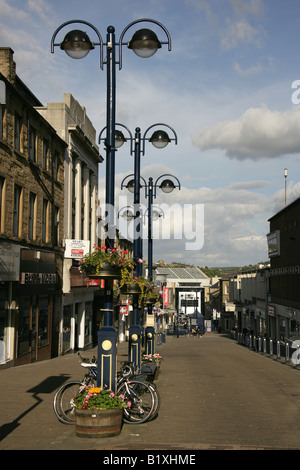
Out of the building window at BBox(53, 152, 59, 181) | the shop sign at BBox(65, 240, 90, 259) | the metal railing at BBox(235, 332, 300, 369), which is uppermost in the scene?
the building window at BBox(53, 152, 59, 181)

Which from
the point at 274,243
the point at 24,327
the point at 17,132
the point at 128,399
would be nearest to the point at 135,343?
the point at 128,399

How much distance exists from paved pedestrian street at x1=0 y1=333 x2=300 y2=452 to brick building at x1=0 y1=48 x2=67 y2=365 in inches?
127

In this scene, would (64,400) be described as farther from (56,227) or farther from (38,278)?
(56,227)

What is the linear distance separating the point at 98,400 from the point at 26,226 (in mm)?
14139

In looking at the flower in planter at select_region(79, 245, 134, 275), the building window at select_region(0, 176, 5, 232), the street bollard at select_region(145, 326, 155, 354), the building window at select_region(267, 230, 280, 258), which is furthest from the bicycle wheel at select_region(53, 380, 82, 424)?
the building window at select_region(267, 230, 280, 258)

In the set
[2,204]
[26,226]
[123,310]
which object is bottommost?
[123,310]

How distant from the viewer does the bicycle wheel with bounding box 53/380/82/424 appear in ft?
31.9

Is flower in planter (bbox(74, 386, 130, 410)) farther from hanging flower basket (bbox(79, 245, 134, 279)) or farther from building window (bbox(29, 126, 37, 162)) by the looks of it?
building window (bbox(29, 126, 37, 162))

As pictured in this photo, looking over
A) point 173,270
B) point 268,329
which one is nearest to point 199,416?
point 268,329

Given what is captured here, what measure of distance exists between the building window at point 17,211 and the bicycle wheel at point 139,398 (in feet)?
39.7

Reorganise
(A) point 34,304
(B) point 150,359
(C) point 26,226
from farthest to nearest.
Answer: (A) point 34,304, (C) point 26,226, (B) point 150,359

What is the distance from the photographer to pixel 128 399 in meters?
10.1

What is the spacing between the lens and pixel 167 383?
1599 cm
